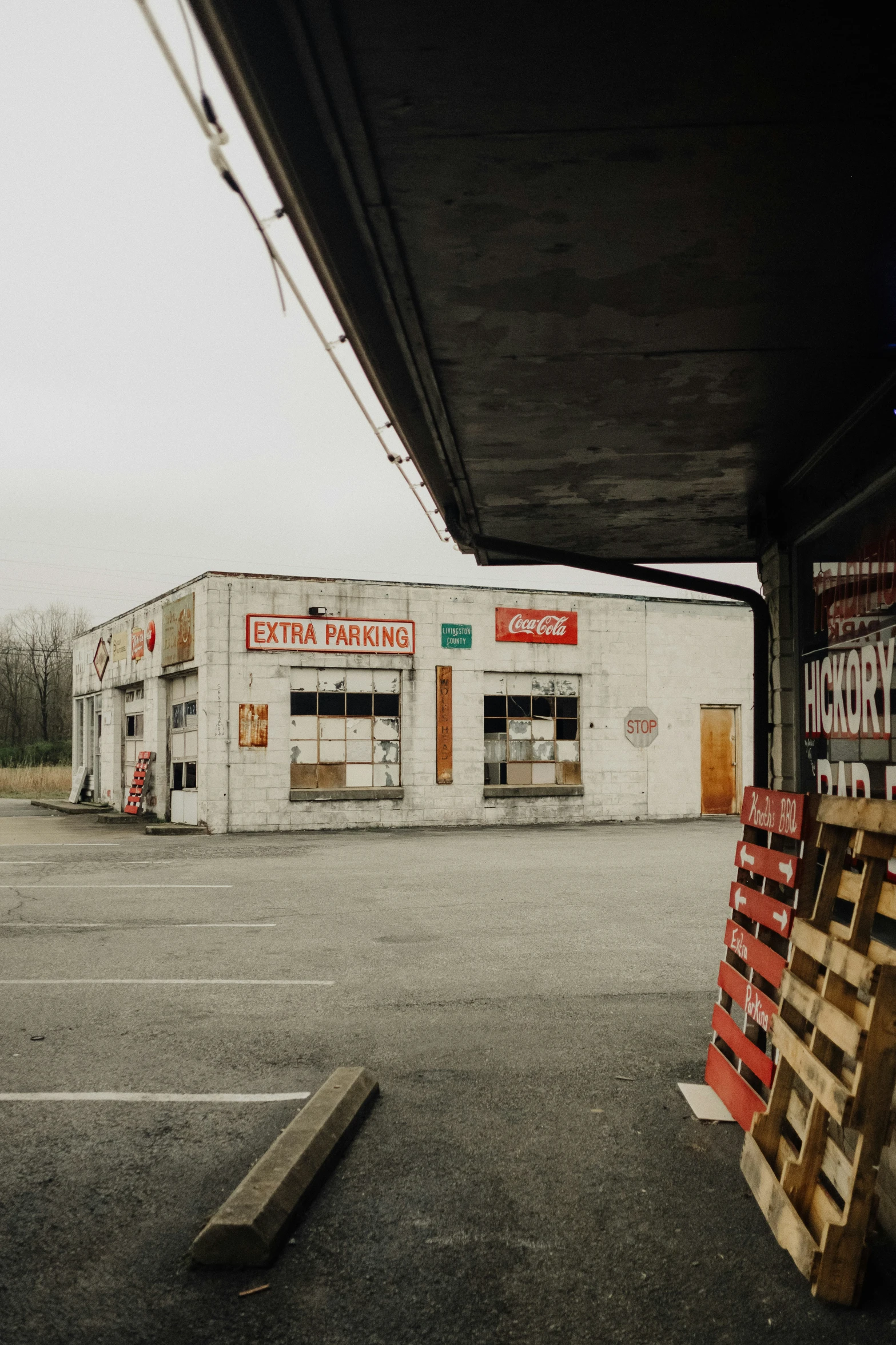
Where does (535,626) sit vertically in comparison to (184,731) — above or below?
above

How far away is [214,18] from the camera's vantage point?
2.39 metres

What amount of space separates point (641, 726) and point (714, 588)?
61.1ft

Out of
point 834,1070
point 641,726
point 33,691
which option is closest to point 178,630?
point 641,726

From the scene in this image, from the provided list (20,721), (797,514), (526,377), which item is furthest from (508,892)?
(20,721)

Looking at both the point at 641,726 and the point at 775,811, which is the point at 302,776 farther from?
the point at 775,811

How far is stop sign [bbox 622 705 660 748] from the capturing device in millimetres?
25125

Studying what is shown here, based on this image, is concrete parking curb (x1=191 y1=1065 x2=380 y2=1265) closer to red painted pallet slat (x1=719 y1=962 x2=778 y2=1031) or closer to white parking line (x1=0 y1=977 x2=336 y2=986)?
red painted pallet slat (x1=719 y1=962 x2=778 y2=1031)

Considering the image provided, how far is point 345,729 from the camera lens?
23094 millimetres

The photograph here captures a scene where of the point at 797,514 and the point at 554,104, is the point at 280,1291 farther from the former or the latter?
the point at 797,514

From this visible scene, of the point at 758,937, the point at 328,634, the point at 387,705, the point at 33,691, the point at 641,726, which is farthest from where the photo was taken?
the point at 33,691

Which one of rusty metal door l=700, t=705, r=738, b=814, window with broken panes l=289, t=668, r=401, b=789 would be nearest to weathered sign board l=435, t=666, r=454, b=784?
window with broken panes l=289, t=668, r=401, b=789

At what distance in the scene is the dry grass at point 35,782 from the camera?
4194 centimetres

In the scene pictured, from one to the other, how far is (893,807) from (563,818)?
21.1 metres

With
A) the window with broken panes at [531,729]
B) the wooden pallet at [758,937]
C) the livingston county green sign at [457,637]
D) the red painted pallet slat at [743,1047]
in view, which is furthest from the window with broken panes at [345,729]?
the red painted pallet slat at [743,1047]
